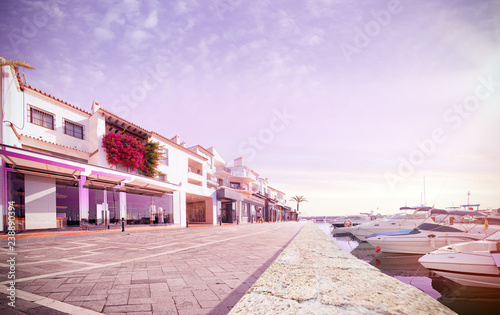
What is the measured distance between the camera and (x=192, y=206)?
3014cm

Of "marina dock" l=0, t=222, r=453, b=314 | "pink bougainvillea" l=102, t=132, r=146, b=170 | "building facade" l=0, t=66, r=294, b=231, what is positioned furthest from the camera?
"pink bougainvillea" l=102, t=132, r=146, b=170

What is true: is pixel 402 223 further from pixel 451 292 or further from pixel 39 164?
pixel 39 164

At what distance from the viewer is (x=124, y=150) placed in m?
15.2

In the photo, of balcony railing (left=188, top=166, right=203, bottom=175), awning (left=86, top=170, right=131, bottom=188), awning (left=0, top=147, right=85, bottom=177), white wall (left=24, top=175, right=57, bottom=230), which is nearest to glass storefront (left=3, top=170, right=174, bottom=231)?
white wall (left=24, top=175, right=57, bottom=230)

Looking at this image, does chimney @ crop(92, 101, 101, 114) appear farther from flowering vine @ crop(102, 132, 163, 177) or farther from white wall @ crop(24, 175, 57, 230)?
white wall @ crop(24, 175, 57, 230)

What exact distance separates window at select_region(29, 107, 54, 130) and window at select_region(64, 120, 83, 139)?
2.46 ft

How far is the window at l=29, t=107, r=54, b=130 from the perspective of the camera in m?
11.6

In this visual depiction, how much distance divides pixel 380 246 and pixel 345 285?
13.5 m

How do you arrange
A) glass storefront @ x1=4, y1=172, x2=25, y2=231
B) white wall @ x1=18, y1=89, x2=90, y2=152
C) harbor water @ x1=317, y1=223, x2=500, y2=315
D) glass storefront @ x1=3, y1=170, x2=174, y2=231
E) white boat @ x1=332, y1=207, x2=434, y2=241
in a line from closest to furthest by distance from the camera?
harbor water @ x1=317, y1=223, x2=500, y2=315, glass storefront @ x1=4, y1=172, x2=25, y2=231, glass storefront @ x1=3, y1=170, x2=174, y2=231, white wall @ x1=18, y1=89, x2=90, y2=152, white boat @ x1=332, y1=207, x2=434, y2=241

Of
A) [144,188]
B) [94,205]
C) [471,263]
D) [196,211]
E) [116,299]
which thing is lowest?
[196,211]

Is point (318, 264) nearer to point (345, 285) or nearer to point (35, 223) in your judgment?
point (345, 285)

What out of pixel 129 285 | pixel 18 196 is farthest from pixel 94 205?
pixel 129 285

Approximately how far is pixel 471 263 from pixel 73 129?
18711 millimetres

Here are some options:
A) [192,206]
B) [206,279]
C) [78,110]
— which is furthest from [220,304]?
[192,206]
